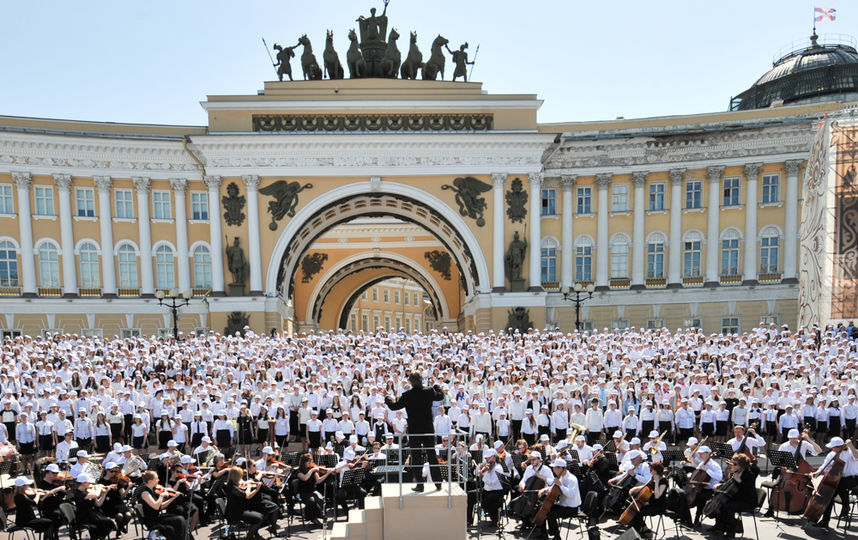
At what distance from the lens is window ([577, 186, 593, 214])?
39.2m

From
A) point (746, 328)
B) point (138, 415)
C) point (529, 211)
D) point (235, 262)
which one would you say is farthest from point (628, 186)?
point (138, 415)

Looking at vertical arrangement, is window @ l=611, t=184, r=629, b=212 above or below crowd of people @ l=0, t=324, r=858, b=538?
above

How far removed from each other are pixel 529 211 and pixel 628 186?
7237 mm

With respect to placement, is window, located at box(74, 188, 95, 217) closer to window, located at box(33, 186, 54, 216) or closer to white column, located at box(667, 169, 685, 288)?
window, located at box(33, 186, 54, 216)

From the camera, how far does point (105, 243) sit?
36406mm

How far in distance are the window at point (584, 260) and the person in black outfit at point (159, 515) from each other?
32203 millimetres

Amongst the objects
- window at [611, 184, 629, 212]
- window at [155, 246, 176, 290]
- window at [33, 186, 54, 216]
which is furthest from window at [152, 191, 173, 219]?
window at [611, 184, 629, 212]

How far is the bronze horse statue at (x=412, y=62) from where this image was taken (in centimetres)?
3828

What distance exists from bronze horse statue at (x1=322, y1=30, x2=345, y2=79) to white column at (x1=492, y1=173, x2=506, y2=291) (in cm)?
1208

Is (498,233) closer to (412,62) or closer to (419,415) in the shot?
(412,62)

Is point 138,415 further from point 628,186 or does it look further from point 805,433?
point 628,186

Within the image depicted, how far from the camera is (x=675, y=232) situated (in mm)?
38406

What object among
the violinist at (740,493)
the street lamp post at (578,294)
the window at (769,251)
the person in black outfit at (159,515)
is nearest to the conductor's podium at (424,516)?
the person in black outfit at (159,515)

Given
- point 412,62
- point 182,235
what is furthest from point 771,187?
point 182,235
